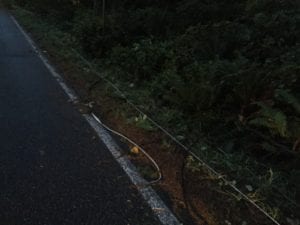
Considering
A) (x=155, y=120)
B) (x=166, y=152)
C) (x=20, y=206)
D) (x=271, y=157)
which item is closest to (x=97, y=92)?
(x=155, y=120)

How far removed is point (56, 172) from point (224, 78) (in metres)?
3.21

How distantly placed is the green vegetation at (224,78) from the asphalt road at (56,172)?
3.82 ft

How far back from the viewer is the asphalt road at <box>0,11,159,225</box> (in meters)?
3.83

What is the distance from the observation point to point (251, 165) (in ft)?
17.1

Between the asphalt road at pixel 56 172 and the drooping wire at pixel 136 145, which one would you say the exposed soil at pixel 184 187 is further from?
the asphalt road at pixel 56 172

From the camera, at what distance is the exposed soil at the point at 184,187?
400cm

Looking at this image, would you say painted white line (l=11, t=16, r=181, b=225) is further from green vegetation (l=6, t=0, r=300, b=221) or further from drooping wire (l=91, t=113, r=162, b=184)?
green vegetation (l=6, t=0, r=300, b=221)

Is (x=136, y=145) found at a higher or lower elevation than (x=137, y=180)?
lower

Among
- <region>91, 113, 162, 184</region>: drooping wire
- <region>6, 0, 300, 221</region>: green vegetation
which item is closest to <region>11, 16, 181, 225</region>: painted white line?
<region>91, 113, 162, 184</region>: drooping wire

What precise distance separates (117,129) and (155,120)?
0.62 metres

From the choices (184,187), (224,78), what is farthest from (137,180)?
(224,78)

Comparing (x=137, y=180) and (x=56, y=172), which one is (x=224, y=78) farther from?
(x=56, y=172)

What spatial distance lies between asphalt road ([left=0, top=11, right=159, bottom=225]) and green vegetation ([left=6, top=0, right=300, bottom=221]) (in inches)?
45.9

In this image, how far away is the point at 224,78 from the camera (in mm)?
6688
